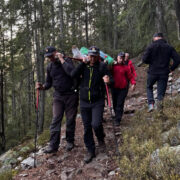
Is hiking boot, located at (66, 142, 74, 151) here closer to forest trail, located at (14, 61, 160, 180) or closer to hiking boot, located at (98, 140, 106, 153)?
forest trail, located at (14, 61, 160, 180)

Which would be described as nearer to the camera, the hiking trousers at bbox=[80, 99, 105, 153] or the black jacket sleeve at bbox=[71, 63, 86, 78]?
the hiking trousers at bbox=[80, 99, 105, 153]

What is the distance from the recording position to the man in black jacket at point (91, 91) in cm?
434

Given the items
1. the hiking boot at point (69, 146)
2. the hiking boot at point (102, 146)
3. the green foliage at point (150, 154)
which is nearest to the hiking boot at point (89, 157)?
the hiking boot at point (102, 146)

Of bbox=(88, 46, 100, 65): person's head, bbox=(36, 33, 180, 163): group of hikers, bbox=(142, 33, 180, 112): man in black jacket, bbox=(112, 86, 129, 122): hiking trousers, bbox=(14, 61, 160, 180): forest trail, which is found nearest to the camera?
bbox=(14, 61, 160, 180): forest trail

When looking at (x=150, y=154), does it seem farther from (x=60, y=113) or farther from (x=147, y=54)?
(x=147, y=54)

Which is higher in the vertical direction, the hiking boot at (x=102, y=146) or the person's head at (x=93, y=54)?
the person's head at (x=93, y=54)

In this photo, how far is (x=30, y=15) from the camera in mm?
14281

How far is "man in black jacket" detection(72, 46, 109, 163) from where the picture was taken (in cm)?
434

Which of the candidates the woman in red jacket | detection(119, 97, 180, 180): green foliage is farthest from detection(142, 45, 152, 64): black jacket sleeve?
detection(119, 97, 180, 180): green foliage

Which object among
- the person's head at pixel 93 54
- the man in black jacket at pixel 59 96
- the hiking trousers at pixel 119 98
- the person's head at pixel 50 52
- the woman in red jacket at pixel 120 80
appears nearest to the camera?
the person's head at pixel 93 54

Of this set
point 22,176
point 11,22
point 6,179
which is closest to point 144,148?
point 22,176

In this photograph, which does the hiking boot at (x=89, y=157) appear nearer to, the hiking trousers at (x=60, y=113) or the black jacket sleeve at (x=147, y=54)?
the hiking trousers at (x=60, y=113)

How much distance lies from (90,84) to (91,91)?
15cm

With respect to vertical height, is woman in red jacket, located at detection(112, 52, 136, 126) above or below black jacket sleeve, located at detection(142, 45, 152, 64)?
below
